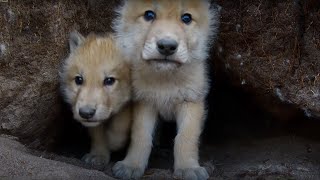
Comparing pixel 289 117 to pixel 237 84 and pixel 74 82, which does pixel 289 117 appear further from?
pixel 74 82

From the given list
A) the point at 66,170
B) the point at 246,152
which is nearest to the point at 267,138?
the point at 246,152

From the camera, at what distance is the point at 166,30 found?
12.9 feet

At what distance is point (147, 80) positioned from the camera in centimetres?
430

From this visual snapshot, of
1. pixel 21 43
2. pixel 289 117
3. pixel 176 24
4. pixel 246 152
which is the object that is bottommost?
pixel 246 152

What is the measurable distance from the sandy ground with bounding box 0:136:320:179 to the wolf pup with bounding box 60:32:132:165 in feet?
0.76

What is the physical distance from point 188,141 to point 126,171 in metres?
0.50

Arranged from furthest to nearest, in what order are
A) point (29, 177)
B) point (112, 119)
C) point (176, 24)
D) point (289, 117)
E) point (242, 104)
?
1. point (242, 104)
2. point (289, 117)
3. point (112, 119)
4. point (176, 24)
5. point (29, 177)

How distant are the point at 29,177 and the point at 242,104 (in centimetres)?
238

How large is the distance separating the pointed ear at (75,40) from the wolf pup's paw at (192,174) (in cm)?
124

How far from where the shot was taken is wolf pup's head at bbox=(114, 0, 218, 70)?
391 cm

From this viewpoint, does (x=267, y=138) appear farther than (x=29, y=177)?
Yes

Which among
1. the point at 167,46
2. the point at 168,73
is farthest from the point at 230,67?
the point at 167,46

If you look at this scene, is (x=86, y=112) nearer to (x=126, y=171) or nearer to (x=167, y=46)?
(x=126, y=171)

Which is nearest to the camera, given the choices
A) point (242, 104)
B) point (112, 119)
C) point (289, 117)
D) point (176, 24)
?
point (176, 24)
